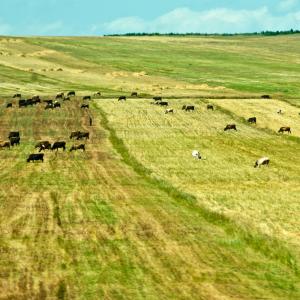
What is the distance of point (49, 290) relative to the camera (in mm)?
19797

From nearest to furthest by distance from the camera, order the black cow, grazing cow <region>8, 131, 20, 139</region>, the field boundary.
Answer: the field boundary, grazing cow <region>8, 131, 20, 139</region>, the black cow

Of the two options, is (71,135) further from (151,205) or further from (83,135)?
(151,205)

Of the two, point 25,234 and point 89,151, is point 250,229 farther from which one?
point 89,151

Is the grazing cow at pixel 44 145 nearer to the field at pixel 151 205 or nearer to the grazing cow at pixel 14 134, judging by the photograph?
the field at pixel 151 205

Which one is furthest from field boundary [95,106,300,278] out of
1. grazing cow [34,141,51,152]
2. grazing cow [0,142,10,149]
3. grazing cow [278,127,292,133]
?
grazing cow [278,127,292,133]

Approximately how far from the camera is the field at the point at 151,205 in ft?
68.9

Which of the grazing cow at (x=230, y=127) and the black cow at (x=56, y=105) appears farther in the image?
the black cow at (x=56, y=105)

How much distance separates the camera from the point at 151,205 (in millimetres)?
32906

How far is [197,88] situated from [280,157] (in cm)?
7183

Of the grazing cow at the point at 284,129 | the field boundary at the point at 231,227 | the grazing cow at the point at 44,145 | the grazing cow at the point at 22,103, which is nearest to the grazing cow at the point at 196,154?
the field boundary at the point at 231,227

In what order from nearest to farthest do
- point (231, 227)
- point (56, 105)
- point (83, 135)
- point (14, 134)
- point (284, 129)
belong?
1. point (231, 227)
2. point (83, 135)
3. point (14, 134)
4. point (284, 129)
5. point (56, 105)

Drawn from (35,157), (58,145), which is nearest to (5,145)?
(58,145)

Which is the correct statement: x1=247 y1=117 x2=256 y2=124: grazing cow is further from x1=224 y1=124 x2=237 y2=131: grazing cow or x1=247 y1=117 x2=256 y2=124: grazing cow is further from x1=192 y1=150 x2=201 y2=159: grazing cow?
x1=192 y1=150 x2=201 y2=159: grazing cow

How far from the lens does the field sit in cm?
2102
